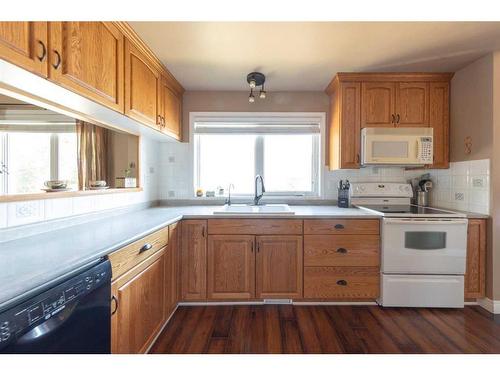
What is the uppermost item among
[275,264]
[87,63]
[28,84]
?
[87,63]

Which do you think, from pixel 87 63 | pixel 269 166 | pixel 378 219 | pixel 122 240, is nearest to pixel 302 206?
pixel 269 166

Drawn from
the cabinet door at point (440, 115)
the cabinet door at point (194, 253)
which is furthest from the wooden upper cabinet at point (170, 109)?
the cabinet door at point (440, 115)

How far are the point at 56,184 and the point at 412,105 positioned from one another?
301cm

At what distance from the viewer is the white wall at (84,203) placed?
1188 millimetres

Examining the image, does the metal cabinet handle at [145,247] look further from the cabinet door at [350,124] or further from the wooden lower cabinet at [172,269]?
the cabinet door at [350,124]

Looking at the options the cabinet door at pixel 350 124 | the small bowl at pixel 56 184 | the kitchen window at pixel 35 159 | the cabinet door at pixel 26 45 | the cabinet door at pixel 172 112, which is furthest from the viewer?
the cabinet door at pixel 350 124

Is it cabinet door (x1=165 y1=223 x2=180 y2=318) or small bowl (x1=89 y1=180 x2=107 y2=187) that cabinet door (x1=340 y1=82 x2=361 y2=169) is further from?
small bowl (x1=89 y1=180 x2=107 y2=187)

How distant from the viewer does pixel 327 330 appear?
6.00ft

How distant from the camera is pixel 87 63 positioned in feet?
4.01

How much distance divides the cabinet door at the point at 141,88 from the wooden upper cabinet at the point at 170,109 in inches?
4.0

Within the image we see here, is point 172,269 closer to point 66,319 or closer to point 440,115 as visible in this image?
point 66,319

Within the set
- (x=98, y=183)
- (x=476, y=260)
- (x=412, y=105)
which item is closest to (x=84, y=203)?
(x=98, y=183)

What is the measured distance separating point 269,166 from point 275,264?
1.18m
